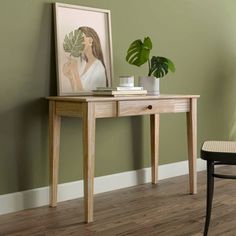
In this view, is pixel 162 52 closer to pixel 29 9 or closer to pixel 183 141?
pixel 183 141

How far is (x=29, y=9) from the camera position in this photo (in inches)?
99.6

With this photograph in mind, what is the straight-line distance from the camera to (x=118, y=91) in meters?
2.51

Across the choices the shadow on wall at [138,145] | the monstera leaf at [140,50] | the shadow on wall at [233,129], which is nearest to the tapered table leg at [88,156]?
the monstera leaf at [140,50]

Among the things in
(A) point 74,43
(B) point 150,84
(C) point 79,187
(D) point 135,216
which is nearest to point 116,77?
(B) point 150,84

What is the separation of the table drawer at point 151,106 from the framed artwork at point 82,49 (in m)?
0.37

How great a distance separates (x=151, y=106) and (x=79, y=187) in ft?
2.44

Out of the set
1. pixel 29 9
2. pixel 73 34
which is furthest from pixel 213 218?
pixel 29 9

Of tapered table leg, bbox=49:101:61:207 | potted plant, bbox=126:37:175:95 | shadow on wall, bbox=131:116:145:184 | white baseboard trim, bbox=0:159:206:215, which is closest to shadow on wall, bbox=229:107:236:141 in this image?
white baseboard trim, bbox=0:159:206:215

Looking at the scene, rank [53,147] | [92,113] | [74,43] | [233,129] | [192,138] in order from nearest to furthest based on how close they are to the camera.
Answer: [92,113]
[53,147]
[74,43]
[192,138]
[233,129]

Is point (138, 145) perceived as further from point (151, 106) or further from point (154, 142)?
point (151, 106)

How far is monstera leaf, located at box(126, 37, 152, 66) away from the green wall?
0.23 meters

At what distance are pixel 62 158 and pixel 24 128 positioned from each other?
0.36 metres

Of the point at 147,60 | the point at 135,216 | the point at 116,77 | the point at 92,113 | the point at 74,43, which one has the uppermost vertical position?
the point at 74,43

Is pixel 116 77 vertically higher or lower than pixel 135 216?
higher
